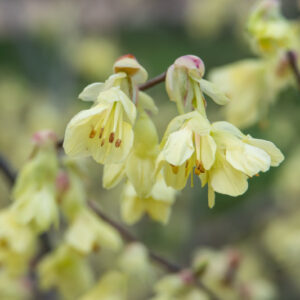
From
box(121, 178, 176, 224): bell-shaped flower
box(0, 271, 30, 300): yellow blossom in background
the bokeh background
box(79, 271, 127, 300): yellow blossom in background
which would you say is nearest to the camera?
box(121, 178, 176, 224): bell-shaped flower

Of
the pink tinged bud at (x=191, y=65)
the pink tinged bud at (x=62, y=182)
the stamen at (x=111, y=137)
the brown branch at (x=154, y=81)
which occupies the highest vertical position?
the pink tinged bud at (x=191, y=65)

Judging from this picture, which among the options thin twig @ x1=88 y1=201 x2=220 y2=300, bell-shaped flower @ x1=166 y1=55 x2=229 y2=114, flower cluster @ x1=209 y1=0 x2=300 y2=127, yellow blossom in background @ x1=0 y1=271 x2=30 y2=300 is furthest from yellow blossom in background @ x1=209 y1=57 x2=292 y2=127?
yellow blossom in background @ x1=0 y1=271 x2=30 y2=300

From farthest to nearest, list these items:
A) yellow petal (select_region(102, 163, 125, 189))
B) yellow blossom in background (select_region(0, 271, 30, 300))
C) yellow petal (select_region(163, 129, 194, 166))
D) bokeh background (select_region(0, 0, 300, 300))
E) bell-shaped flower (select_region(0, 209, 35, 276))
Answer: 1. bokeh background (select_region(0, 0, 300, 300))
2. yellow blossom in background (select_region(0, 271, 30, 300))
3. bell-shaped flower (select_region(0, 209, 35, 276))
4. yellow petal (select_region(102, 163, 125, 189))
5. yellow petal (select_region(163, 129, 194, 166))

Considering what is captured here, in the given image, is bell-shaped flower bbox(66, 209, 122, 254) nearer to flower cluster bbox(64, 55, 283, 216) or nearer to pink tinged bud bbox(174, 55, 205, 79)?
flower cluster bbox(64, 55, 283, 216)

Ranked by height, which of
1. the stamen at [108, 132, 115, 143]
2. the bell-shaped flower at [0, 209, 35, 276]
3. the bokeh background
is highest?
the stamen at [108, 132, 115, 143]

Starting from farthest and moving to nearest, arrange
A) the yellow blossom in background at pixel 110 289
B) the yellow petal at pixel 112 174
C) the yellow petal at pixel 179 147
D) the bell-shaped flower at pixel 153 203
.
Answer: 1. the yellow blossom in background at pixel 110 289
2. the bell-shaped flower at pixel 153 203
3. the yellow petal at pixel 112 174
4. the yellow petal at pixel 179 147

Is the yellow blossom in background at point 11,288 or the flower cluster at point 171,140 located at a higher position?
the flower cluster at point 171,140

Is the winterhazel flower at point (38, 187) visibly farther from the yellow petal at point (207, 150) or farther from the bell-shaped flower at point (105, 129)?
the yellow petal at point (207, 150)

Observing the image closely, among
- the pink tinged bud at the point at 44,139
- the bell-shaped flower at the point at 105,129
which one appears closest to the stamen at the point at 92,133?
the bell-shaped flower at the point at 105,129
